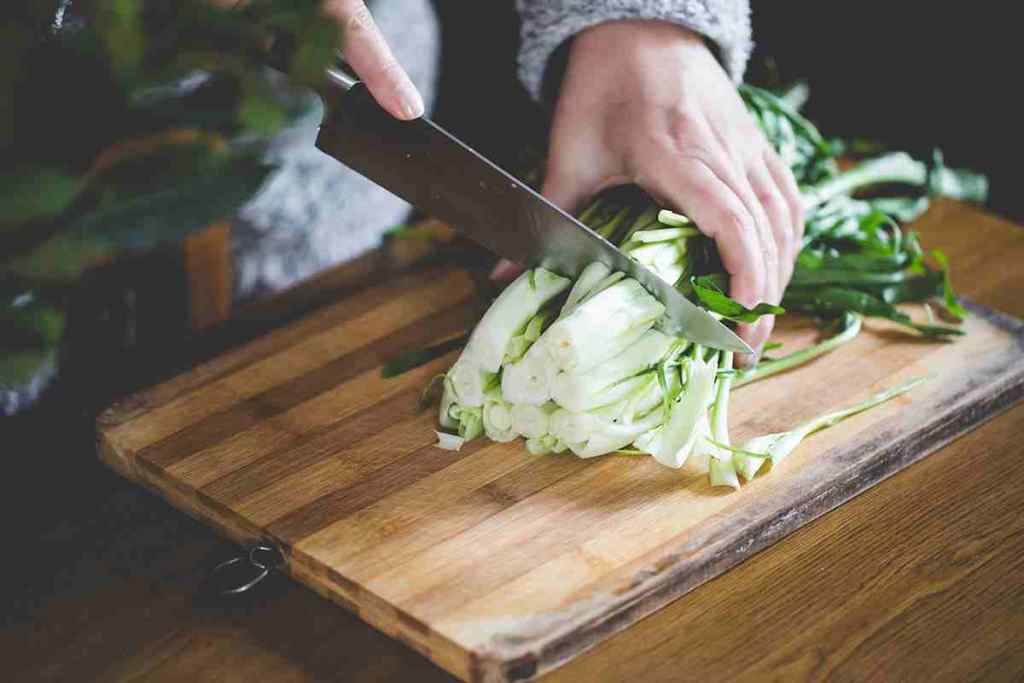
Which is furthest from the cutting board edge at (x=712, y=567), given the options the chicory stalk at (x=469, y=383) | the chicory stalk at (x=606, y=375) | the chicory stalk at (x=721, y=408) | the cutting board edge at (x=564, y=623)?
the chicory stalk at (x=469, y=383)

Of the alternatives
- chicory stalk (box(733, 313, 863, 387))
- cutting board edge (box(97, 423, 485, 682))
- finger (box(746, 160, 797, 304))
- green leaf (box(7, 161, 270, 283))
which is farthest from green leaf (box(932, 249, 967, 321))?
green leaf (box(7, 161, 270, 283))

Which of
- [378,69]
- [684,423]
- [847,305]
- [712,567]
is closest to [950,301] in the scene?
[847,305]

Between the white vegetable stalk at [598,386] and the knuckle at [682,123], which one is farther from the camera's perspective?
the knuckle at [682,123]

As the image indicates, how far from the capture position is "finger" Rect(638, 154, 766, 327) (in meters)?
1.38

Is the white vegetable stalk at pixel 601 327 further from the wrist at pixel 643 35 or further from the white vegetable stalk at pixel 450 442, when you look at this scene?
the wrist at pixel 643 35

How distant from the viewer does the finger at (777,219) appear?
4.75 feet

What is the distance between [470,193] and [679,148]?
28 cm

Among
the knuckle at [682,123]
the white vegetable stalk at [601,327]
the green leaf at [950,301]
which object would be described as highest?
the knuckle at [682,123]

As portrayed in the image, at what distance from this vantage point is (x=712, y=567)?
44.9 inches

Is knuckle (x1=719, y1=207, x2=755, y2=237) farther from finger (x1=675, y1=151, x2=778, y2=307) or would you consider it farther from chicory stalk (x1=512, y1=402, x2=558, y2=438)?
chicory stalk (x1=512, y1=402, x2=558, y2=438)

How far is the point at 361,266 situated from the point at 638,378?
1.97 ft

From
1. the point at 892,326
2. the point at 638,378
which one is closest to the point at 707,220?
the point at 638,378

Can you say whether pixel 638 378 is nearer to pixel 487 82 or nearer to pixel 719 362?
pixel 719 362

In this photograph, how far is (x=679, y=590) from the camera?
1118 mm
